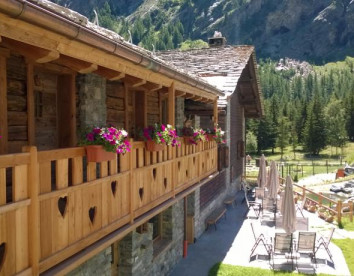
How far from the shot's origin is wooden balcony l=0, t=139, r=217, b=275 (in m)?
3.41

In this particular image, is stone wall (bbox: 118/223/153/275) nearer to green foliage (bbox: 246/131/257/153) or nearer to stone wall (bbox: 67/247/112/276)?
stone wall (bbox: 67/247/112/276)

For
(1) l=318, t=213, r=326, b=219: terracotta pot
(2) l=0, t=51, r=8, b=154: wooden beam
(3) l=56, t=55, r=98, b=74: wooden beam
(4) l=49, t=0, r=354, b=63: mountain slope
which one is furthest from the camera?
(4) l=49, t=0, r=354, b=63: mountain slope

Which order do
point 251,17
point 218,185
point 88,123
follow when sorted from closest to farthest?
point 88,123
point 218,185
point 251,17

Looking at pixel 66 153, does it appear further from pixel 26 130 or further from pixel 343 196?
pixel 343 196

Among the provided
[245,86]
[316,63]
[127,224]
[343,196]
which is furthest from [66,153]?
[316,63]

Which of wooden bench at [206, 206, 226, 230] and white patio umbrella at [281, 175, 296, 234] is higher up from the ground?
white patio umbrella at [281, 175, 296, 234]

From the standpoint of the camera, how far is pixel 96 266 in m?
6.17

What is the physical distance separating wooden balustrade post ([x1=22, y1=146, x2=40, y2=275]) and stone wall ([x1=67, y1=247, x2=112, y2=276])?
1995mm

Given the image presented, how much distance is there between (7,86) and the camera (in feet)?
16.8

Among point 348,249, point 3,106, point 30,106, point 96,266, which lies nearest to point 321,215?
point 348,249

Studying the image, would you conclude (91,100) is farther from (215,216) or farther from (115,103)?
(215,216)

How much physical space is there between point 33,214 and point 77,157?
1071mm

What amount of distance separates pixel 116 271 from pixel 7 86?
431 cm

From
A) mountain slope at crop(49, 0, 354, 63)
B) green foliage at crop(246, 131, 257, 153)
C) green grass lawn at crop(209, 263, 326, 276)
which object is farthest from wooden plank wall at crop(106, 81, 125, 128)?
mountain slope at crop(49, 0, 354, 63)
